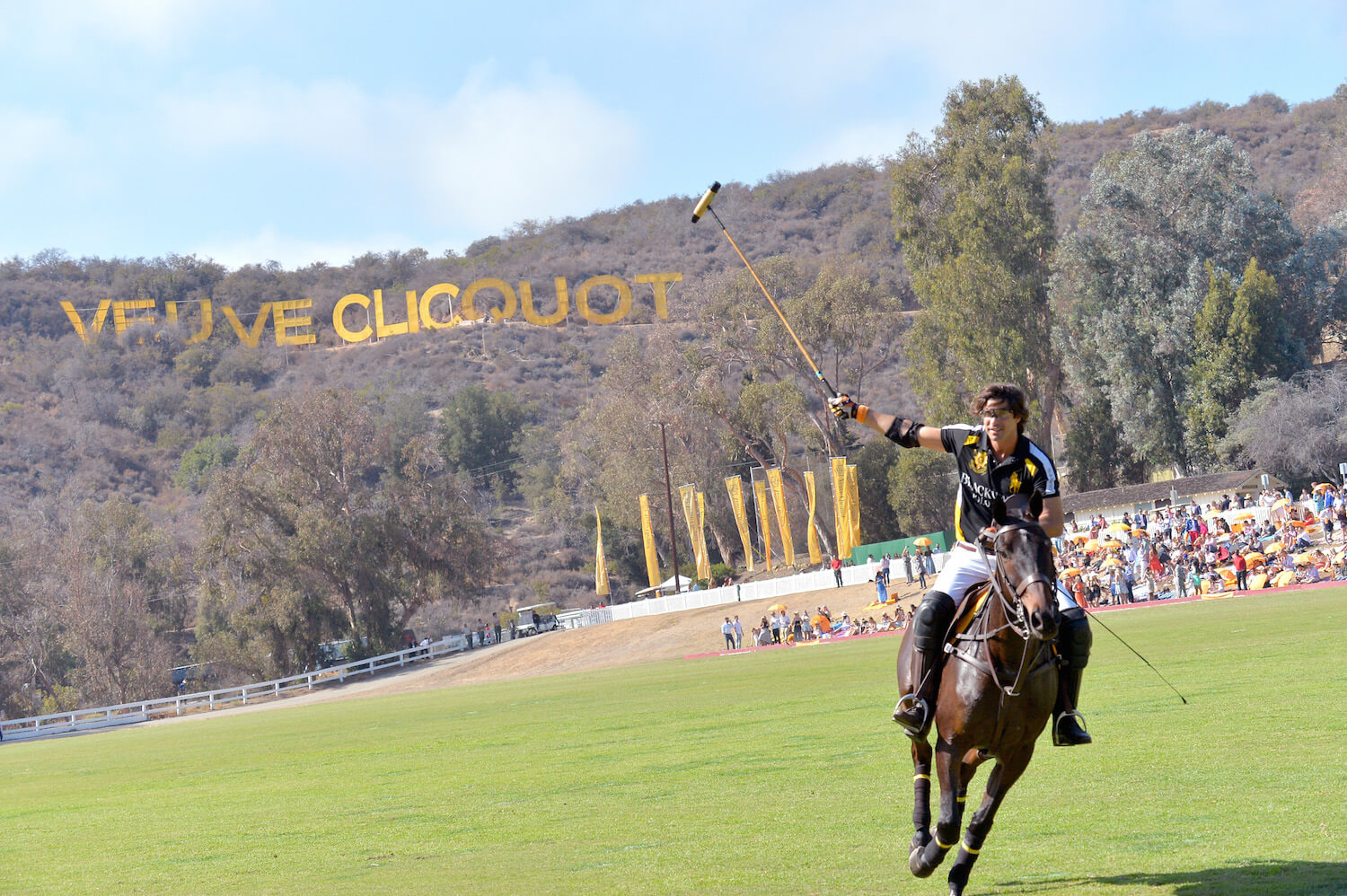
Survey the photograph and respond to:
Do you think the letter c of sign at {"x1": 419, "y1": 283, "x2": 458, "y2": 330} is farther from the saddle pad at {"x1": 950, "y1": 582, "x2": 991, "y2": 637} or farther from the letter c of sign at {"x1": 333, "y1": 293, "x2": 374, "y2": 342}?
the saddle pad at {"x1": 950, "y1": 582, "x2": 991, "y2": 637}

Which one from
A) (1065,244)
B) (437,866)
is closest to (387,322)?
(1065,244)

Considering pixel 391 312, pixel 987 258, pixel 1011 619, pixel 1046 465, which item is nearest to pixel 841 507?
pixel 987 258

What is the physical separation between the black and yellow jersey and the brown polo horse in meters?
0.09

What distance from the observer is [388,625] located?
65438 millimetres

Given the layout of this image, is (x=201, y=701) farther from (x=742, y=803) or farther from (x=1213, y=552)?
(x=742, y=803)

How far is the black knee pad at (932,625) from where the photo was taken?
688 centimetres

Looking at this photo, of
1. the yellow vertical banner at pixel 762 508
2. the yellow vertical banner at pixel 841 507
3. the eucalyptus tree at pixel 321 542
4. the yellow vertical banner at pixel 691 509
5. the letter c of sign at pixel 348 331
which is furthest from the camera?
the letter c of sign at pixel 348 331

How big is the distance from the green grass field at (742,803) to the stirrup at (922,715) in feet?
3.00

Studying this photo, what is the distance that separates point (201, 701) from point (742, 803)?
171ft

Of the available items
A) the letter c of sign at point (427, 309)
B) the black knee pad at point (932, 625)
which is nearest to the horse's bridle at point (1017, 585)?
the black knee pad at point (932, 625)

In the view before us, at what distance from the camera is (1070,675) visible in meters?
6.85

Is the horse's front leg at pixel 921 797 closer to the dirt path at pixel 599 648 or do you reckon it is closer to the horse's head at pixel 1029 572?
the horse's head at pixel 1029 572

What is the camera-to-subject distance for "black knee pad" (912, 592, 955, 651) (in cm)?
688

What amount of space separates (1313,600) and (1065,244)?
1564 inches
